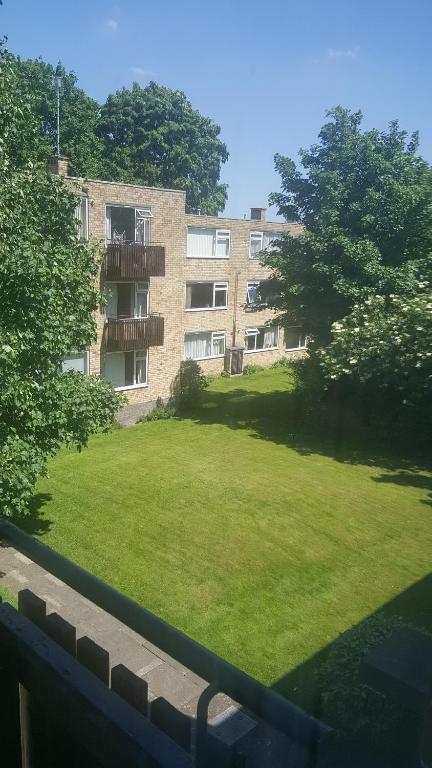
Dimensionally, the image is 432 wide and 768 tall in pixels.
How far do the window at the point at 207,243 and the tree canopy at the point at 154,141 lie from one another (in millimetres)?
11588

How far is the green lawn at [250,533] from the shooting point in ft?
27.6

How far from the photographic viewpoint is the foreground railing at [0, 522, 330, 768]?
1.22 meters

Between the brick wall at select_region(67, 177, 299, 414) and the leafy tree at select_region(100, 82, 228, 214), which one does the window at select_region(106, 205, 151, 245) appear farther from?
the leafy tree at select_region(100, 82, 228, 214)

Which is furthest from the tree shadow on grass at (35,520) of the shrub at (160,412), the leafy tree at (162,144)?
the leafy tree at (162,144)

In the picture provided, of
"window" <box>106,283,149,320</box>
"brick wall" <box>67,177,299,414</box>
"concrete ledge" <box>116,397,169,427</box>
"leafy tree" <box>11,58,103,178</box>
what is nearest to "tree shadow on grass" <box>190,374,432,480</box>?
"concrete ledge" <box>116,397,169,427</box>

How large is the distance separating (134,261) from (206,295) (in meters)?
8.56

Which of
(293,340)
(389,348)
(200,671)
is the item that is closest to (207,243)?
(293,340)

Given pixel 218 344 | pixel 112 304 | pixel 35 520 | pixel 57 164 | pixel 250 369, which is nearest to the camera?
pixel 35 520

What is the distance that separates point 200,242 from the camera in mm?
26688

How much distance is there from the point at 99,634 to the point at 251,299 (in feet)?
81.7

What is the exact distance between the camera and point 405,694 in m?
1.82

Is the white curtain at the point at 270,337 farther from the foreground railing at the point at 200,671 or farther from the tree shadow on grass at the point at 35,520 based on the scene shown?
the foreground railing at the point at 200,671

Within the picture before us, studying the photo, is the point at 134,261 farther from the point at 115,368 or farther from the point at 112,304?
the point at 115,368

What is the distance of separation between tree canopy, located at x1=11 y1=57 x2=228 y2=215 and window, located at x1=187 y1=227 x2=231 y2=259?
11588mm
